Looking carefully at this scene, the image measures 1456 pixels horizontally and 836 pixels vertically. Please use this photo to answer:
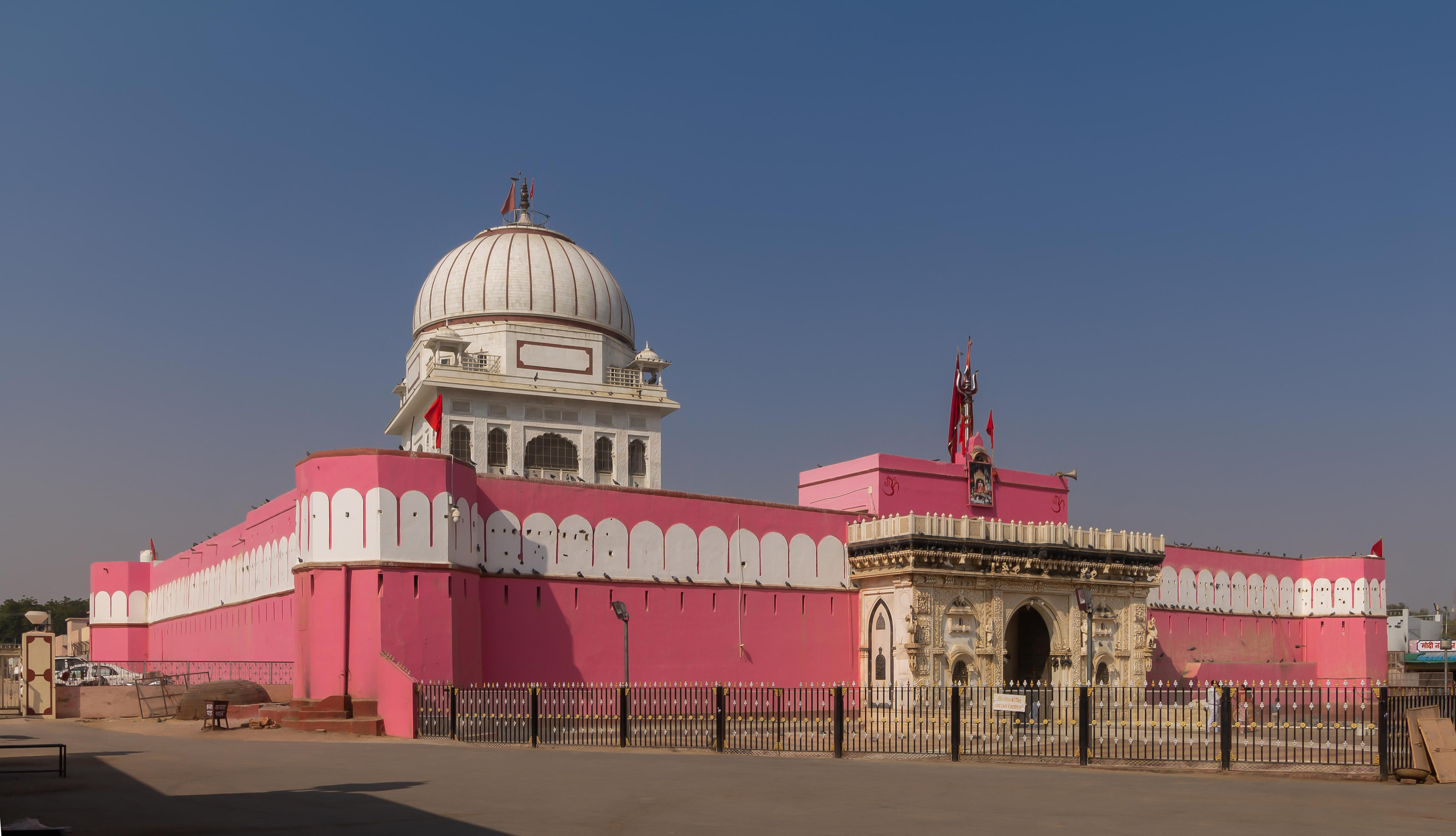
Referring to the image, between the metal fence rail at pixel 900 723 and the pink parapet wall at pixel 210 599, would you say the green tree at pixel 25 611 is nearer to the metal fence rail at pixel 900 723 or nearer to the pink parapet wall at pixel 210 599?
the pink parapet wall at pixel 210 599

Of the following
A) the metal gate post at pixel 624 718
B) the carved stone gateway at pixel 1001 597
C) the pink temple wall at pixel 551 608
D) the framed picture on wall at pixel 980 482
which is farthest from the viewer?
the framed picture on wall at pixel 980 482

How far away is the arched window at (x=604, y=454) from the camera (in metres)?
44.2

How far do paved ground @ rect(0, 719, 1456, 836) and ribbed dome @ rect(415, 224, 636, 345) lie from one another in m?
25.1

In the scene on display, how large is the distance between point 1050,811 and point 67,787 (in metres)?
10.8

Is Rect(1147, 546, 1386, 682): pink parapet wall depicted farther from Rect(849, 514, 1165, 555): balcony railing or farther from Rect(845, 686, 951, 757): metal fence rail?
Rect(845, 686, 951, 757): metal fence rail

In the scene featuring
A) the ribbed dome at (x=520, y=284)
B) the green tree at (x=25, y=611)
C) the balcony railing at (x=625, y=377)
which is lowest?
the green tree at (x=25, y=611)

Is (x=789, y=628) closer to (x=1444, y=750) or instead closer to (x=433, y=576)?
(x=433, y=576)

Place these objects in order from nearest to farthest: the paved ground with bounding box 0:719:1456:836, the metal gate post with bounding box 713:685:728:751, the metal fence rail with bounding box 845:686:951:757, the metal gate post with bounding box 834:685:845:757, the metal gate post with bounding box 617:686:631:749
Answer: the paved ground with bounding box 0:719:1456:836, the metal gate post with bounding box 834:685:845:757, the metal fence rail with bounding box 845:686:951:757, the metal gate post with bounding box 713:685:728:751, the metal gate post with bounding box 617:686:631:749

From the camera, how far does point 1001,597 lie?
38.0m

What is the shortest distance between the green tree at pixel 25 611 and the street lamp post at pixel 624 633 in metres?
74.2

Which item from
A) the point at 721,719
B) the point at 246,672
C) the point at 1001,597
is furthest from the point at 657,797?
the point at 1001,597

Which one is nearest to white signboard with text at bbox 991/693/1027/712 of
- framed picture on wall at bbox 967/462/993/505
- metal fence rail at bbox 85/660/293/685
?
metal fence rail at bbox 85/660/293/685

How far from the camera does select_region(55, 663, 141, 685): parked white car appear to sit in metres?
35.5

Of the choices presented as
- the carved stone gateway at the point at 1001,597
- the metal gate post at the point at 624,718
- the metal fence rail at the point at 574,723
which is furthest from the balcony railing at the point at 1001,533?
the metal gate post at the point at 624,718
